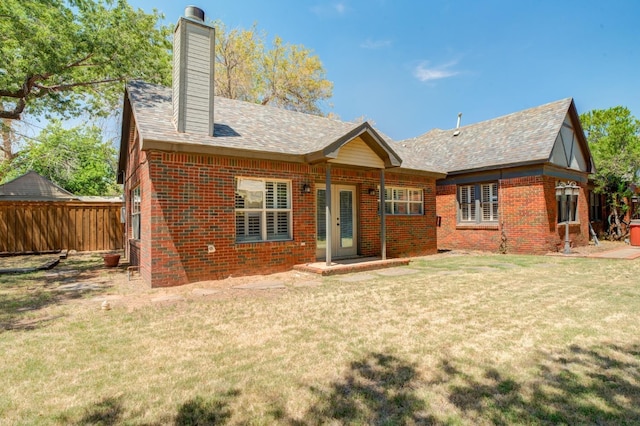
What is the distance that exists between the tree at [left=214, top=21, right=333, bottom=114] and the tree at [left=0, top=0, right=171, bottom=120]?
8986 mm

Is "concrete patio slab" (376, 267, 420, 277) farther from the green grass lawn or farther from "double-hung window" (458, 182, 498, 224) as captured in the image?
"double-hung window" (458, 182, 498, 224)

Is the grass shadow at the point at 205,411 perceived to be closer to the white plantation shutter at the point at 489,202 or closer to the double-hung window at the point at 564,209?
the white plantation shutter at the point at 489,202

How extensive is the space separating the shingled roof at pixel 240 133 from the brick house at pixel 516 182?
353 centimetres

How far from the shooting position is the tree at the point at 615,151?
17.1 m

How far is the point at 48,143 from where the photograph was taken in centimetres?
2595

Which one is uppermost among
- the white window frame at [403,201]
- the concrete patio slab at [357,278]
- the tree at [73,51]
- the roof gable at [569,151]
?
the tree at [73,51]

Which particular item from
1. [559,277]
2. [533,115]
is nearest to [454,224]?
[533,115]

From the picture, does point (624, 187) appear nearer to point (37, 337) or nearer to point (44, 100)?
point (37, 337)

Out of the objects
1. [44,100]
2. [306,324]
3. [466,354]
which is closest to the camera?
[466,354]

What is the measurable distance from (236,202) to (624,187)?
64.1 ft

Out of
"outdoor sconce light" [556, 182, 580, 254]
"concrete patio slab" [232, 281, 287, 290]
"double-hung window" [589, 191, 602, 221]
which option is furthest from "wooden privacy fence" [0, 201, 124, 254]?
"double-hung window" [589, 191, 602, 221]

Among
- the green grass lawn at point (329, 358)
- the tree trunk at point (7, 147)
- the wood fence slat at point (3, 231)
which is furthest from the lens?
the tree trunk at point (7, 147)

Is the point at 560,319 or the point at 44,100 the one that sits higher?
the point at 44,100

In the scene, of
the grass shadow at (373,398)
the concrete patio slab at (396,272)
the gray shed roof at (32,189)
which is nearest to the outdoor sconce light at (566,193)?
the concrete patio slab at (396,272)
